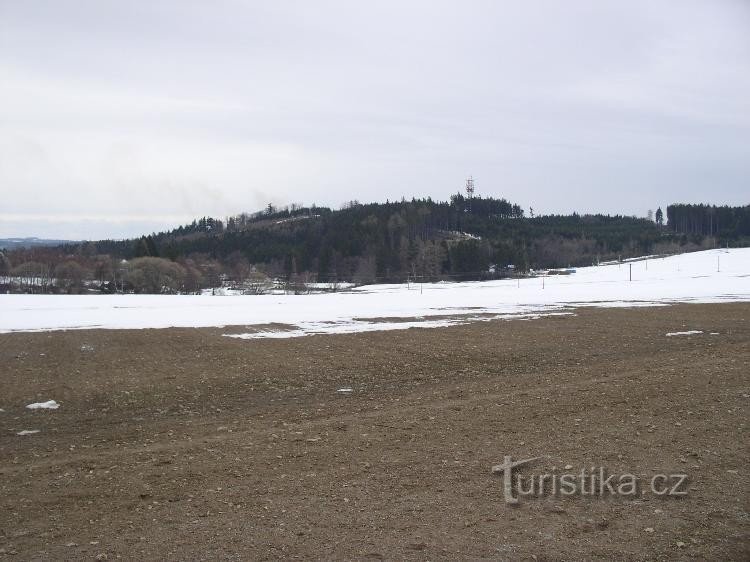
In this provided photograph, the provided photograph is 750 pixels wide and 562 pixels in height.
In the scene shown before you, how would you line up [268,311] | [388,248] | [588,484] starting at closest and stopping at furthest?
[588,484] → [268,311] → [388,248]

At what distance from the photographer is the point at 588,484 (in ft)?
18.2

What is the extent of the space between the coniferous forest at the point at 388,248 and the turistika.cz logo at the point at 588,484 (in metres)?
64.0

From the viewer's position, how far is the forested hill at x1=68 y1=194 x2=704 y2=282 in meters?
100

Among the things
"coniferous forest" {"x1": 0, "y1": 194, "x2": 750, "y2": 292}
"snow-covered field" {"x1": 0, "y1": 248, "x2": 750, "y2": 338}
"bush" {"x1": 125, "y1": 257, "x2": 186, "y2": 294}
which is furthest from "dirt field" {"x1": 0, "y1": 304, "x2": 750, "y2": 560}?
"coniferous forest" {"x1": 0, "y1": 194, "x2": 750, "y2": 292}

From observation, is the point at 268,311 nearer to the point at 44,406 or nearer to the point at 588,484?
the point at 44,406

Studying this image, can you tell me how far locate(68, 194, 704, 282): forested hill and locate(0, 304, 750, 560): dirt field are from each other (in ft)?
257

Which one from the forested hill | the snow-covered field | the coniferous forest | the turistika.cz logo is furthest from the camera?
the forested hill

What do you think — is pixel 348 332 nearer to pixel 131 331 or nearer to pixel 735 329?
pixel 131 331

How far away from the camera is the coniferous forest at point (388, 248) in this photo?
76.0 meters

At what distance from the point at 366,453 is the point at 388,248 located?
364 feet

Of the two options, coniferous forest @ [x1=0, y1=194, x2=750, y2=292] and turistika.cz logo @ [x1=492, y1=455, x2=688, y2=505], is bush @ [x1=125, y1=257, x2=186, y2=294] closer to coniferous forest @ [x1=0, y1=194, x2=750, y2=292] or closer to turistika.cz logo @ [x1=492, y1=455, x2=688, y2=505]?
coniferous forest @ [x1=0, y1=194, x2=750, y2=292]

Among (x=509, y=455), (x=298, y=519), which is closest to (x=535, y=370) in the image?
(x=509, y=455)

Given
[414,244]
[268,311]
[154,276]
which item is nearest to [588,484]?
[268,311]

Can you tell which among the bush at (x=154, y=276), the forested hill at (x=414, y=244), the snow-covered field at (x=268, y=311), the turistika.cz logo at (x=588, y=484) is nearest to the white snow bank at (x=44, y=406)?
the turistika.cz logo at (x=588, y=484)
